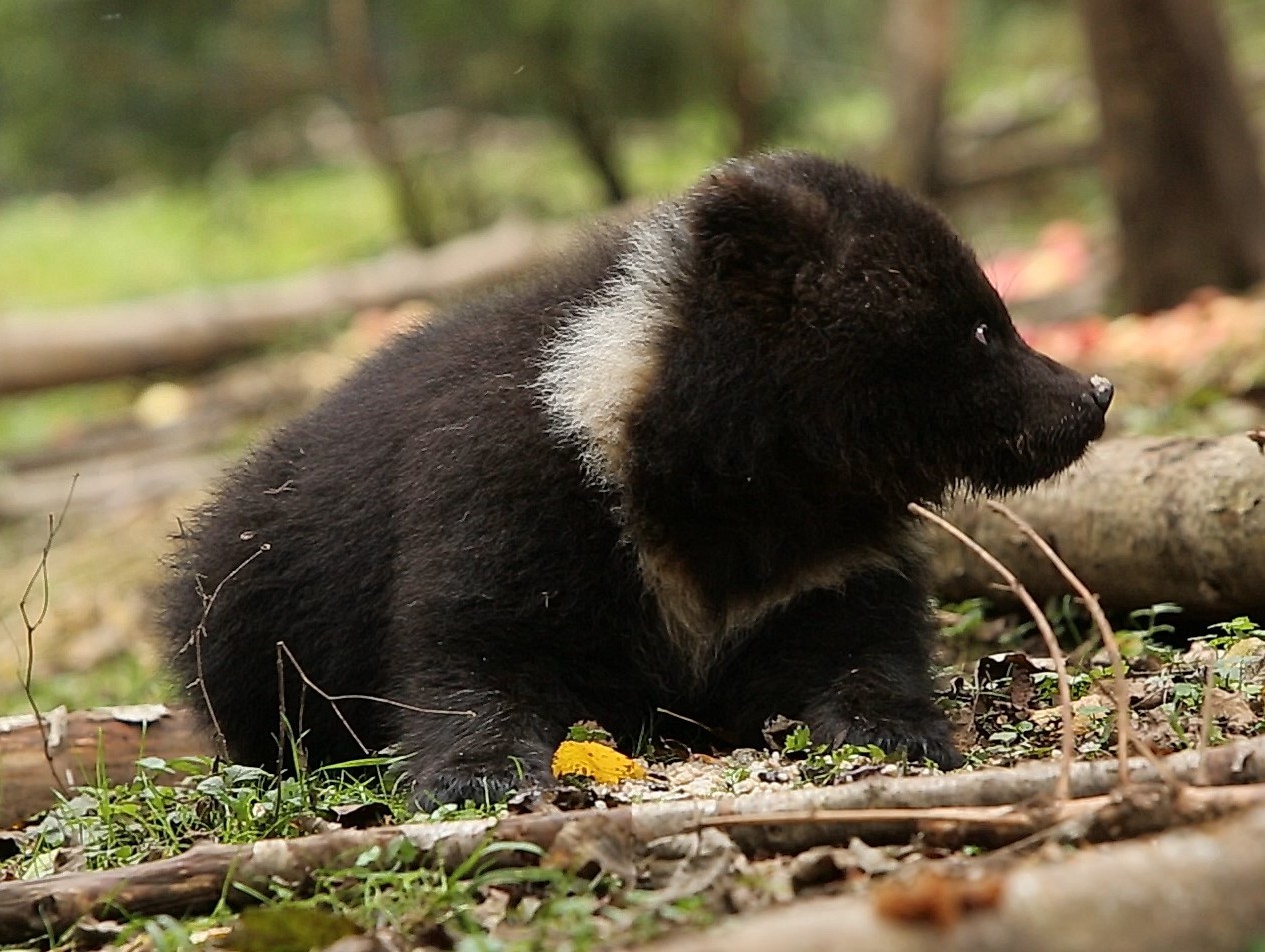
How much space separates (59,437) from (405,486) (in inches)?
402

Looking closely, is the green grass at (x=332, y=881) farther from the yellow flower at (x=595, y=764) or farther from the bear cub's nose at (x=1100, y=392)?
the bear cub's nose at (x=1100, y=392)

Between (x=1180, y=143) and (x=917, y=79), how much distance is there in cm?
486

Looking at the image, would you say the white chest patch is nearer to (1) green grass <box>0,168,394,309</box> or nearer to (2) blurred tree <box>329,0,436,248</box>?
(2) blurred tree <box>329,0,436,248</box>

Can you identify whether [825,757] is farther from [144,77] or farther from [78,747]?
[144,77]

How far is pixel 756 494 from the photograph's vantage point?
4555 mm

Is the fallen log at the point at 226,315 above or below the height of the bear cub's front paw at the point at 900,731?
above

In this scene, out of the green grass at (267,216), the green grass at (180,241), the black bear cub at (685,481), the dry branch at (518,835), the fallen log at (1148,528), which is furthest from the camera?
the green grass at (180,241)

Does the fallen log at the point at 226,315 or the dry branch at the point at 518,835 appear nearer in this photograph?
the dry branch at the point at 518,835

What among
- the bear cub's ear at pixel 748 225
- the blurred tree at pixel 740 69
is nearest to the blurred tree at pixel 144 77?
the blurred tree at pixel 740 69

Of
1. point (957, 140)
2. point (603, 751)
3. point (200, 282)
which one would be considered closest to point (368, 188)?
point (200, 282)

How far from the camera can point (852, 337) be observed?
4.47 m

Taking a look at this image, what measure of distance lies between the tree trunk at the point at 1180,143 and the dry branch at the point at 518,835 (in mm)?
7133

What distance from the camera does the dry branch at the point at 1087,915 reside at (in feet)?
7.18

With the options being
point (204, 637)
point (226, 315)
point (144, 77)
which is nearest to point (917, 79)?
point (226, 315)
